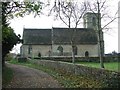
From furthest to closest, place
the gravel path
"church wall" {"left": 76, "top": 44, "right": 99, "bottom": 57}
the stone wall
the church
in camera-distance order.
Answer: "church wall" {"left": 76, "top": 44, "right": 99, "bottom": 57}
the church
the gravel path
the stone wall

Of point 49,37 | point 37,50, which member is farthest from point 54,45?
point 37,50

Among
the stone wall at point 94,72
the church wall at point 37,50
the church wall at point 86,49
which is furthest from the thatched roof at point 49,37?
the stone wall at point 94,72

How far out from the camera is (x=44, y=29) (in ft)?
281

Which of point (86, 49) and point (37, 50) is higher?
point (86, 49)

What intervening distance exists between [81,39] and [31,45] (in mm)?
14181

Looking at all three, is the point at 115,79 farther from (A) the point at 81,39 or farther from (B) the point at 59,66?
(A) the point at 81,39

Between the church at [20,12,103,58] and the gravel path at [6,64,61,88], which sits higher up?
the church at [20,12,103,58]

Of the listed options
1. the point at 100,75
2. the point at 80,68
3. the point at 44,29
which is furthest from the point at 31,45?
the point at 100,75

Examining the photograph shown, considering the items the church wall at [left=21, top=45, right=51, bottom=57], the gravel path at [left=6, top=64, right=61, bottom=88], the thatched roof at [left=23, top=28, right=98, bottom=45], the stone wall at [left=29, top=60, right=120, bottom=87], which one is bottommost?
the gravel path at [left=6, top=64, right=61, bottom=88]

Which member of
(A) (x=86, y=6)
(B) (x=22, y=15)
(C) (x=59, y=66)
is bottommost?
(C) (x=59, y=66)

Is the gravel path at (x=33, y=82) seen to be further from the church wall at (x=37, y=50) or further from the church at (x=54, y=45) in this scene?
the church wall at (x=37, y=50)

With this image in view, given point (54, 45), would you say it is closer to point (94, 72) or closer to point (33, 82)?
point (33, 82)

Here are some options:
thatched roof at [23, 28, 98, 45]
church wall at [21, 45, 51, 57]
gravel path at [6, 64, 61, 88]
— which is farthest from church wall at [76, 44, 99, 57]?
gravel path at [6, 64, 61, 88]

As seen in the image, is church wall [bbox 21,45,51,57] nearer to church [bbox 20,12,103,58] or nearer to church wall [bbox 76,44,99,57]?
church [bbox 20,12,103,58]
